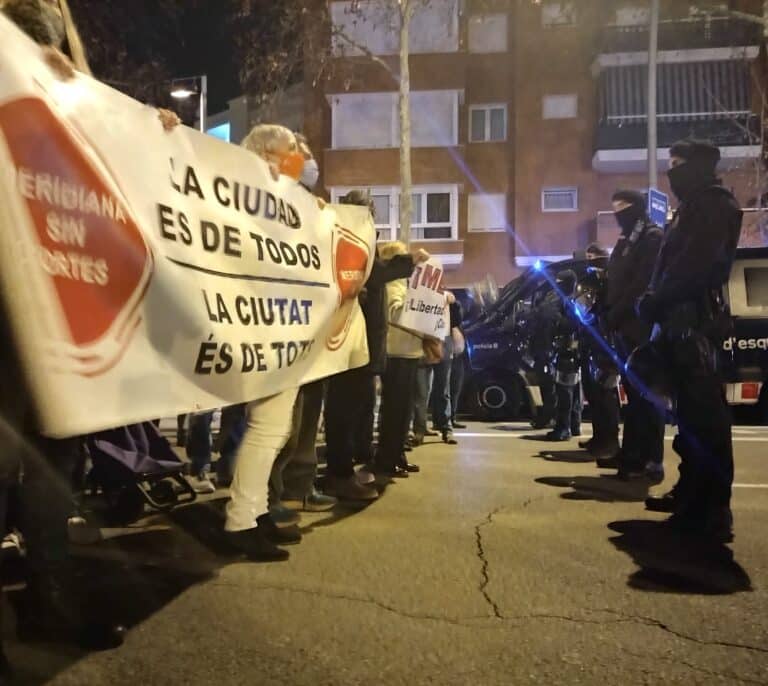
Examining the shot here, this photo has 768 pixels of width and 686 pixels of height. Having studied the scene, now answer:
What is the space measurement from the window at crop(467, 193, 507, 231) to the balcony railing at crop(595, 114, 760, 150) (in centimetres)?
385

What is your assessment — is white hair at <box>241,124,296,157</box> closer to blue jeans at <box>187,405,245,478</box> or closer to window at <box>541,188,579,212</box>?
blue jeans at <box>187,405,245,478</box>

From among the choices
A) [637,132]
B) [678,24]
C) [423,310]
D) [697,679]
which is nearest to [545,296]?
[423,310]

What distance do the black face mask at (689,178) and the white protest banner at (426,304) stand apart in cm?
210

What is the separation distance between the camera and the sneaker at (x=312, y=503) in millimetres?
5035

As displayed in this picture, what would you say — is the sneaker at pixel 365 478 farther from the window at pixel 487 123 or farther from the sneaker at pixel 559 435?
the window at pixel 487 123

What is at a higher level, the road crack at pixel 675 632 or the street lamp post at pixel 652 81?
the street lamp post at pixel 652 81

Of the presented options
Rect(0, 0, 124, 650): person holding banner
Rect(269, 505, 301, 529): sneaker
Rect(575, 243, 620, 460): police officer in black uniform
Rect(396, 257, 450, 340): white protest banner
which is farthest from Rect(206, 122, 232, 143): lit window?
Rect(0, 0, 124, 650): person holding banner

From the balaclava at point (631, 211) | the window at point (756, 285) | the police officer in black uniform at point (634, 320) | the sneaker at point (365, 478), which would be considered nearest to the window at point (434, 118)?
the window at point (756, 285)

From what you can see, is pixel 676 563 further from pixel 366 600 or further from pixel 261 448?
pixel 261 448

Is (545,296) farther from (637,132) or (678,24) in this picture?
(678,24)

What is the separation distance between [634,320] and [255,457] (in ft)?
10.8

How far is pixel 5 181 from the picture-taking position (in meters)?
2.18

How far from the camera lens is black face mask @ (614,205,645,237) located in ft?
20.1

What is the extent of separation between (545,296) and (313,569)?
6666 mm
